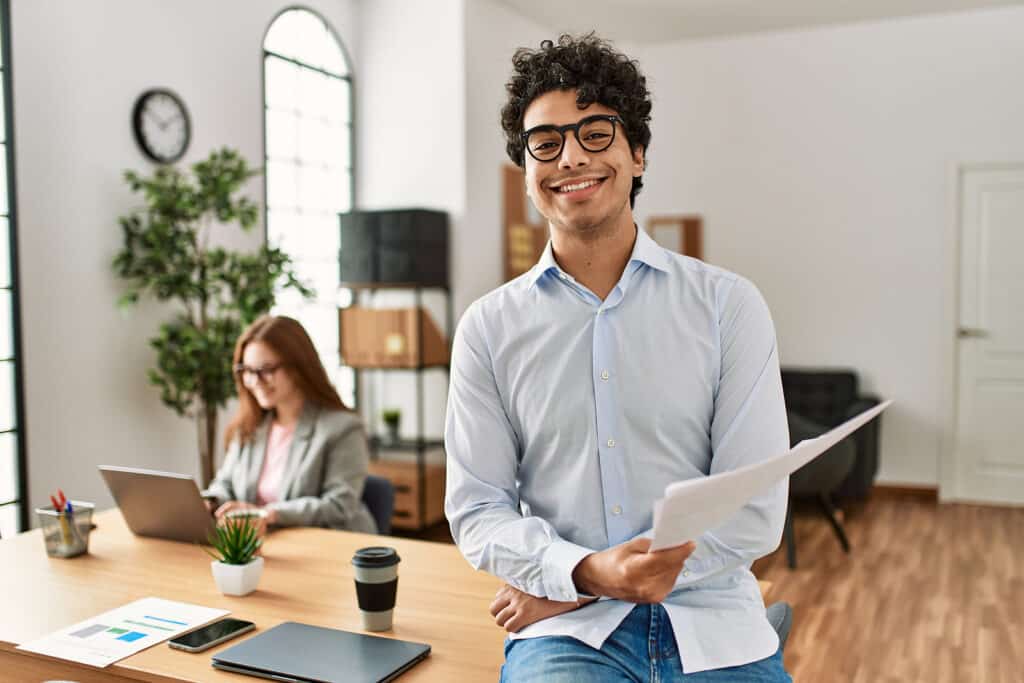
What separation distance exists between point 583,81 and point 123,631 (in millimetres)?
1291

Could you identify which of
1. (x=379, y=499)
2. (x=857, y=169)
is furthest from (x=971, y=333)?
(x=379, y=499)

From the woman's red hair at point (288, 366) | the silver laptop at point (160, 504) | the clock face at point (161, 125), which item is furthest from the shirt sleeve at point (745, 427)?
the clock face at point (161, 125)

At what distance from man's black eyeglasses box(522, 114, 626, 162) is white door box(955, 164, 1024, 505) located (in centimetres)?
536

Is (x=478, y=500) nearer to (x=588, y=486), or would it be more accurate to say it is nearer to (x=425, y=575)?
(x=588, y=486)

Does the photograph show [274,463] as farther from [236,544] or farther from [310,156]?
[310,156]

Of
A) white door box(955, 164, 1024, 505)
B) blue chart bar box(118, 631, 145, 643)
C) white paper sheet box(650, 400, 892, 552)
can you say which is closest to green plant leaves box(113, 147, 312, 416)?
blue chart bar box(118, 631, 145, 643)

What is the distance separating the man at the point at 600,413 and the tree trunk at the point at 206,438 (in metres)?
2.80

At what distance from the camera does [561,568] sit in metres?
1.45

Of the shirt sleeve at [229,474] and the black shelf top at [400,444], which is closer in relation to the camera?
the shirt sleeve at [229,474]

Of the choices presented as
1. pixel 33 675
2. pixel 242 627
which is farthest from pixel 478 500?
pixel 33 675

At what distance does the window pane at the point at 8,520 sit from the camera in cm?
380

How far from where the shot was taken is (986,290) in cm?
616

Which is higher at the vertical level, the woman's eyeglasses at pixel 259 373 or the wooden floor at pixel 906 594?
the woman's eyeglasses at pixel 259 373

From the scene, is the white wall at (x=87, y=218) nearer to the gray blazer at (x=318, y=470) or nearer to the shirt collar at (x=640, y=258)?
the gray blazer at (x=318, y=470)
